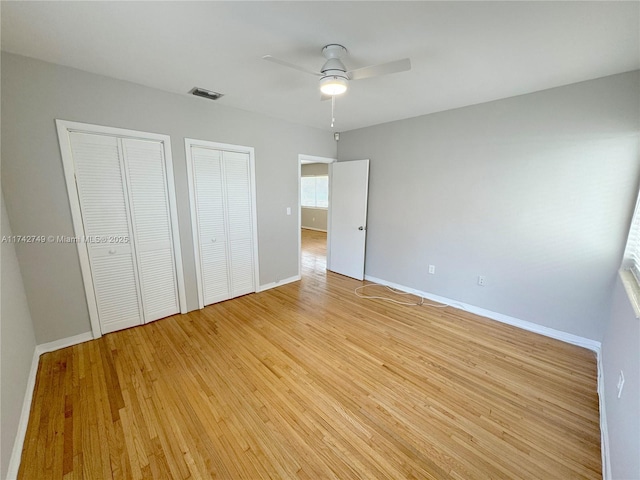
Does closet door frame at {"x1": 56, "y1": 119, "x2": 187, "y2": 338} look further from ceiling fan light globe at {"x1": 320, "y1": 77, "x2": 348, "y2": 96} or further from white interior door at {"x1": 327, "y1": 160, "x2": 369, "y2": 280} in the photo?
white interior door at {"x1": 327, "y1": 160, "x2": 369, "y2": 280}

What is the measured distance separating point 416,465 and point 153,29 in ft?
10.4

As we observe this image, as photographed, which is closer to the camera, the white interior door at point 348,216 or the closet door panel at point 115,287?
the closet door panel at point 115,287

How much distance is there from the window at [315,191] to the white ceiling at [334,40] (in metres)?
6.00

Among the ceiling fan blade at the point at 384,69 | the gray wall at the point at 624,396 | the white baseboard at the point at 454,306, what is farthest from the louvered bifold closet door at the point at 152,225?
the gray wall at the point at 624,396

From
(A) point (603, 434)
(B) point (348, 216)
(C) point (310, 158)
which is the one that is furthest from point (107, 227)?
(A) point (603, 434)

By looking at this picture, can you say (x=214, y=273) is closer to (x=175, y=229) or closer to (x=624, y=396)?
(x=175, y=229)

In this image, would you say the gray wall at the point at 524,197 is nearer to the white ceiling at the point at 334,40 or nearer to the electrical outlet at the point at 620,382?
the white ceiling at the point at 334,40

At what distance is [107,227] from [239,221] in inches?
55.4

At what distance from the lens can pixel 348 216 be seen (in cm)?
429

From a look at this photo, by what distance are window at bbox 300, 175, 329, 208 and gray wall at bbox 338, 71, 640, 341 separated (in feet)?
15.6

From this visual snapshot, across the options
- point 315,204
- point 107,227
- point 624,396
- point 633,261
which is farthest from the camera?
point 315,204

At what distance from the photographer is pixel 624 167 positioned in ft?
7.07

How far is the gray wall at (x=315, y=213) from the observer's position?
27.1 ft

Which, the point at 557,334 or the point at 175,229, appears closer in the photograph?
the point at 557,334
